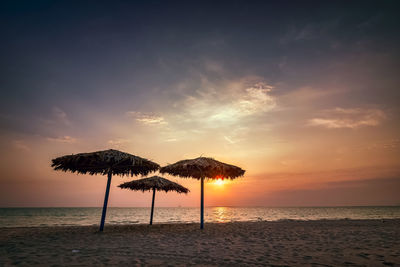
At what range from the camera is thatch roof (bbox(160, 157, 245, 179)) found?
35.3 feet

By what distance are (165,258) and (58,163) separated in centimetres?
719

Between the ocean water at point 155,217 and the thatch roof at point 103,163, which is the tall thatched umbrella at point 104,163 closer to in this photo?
the thatch roof at point 103,163

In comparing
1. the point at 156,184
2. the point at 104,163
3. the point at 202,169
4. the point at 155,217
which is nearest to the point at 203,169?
the point at 202,169

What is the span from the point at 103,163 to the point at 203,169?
5.05 meters

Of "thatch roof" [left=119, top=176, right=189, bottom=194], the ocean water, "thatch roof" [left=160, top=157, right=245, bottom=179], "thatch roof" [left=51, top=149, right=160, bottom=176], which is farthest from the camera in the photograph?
the ocean water

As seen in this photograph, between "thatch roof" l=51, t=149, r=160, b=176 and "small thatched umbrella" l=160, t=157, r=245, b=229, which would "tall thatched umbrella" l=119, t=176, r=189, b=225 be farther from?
"thatch roof" l=51, t=149, r=160, b=176

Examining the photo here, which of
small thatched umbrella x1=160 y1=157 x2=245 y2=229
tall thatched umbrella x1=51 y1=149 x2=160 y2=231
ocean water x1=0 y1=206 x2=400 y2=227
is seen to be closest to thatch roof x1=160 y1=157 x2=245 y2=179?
small thatched umbrella x1=160 y1=157 x2=245 y2=229

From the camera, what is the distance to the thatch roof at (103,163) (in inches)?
352

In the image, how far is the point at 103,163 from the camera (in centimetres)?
992

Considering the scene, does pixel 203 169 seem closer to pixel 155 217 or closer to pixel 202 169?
pixel 202 169

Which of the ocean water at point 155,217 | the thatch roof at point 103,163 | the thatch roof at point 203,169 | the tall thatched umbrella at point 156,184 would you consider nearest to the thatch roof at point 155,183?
the tall thatched umbrella at point 156,184

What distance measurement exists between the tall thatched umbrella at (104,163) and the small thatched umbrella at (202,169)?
4.33ft

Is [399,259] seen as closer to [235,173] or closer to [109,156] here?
[235,173]

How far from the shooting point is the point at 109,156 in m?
8.85
